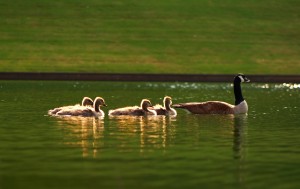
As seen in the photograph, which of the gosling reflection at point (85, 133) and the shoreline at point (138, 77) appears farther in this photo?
the shoreline at point (138, 77)

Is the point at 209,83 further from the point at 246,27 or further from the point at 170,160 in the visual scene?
the point at 170,160

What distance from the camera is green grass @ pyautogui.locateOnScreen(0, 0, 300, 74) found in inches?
3258

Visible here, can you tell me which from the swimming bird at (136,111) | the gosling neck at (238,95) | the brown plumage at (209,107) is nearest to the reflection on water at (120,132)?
the swimming bird at (136,111)

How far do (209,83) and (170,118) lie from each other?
39.3 metres

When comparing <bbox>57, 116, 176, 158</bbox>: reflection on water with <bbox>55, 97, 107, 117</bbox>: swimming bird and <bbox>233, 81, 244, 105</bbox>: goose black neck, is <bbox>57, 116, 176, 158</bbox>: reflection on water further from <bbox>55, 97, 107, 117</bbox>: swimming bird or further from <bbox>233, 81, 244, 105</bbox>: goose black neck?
<bbox>233, 81, 244, 105</bbox>: goose black neck

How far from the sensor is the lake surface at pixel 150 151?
1698 centimetres

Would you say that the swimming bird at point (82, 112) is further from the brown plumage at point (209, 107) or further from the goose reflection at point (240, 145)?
the goose reflection at point (240, 145)

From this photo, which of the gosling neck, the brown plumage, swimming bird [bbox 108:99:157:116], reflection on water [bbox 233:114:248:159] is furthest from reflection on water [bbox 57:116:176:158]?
the gosling neck

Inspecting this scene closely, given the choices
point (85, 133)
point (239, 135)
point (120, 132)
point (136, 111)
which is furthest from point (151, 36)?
point (239, 135)

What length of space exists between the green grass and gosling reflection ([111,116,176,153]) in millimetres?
47107

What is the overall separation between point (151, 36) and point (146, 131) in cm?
6835

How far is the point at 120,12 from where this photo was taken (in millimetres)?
102250

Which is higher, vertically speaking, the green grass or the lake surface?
the green grass

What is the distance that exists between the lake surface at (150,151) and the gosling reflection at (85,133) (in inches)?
0.9
